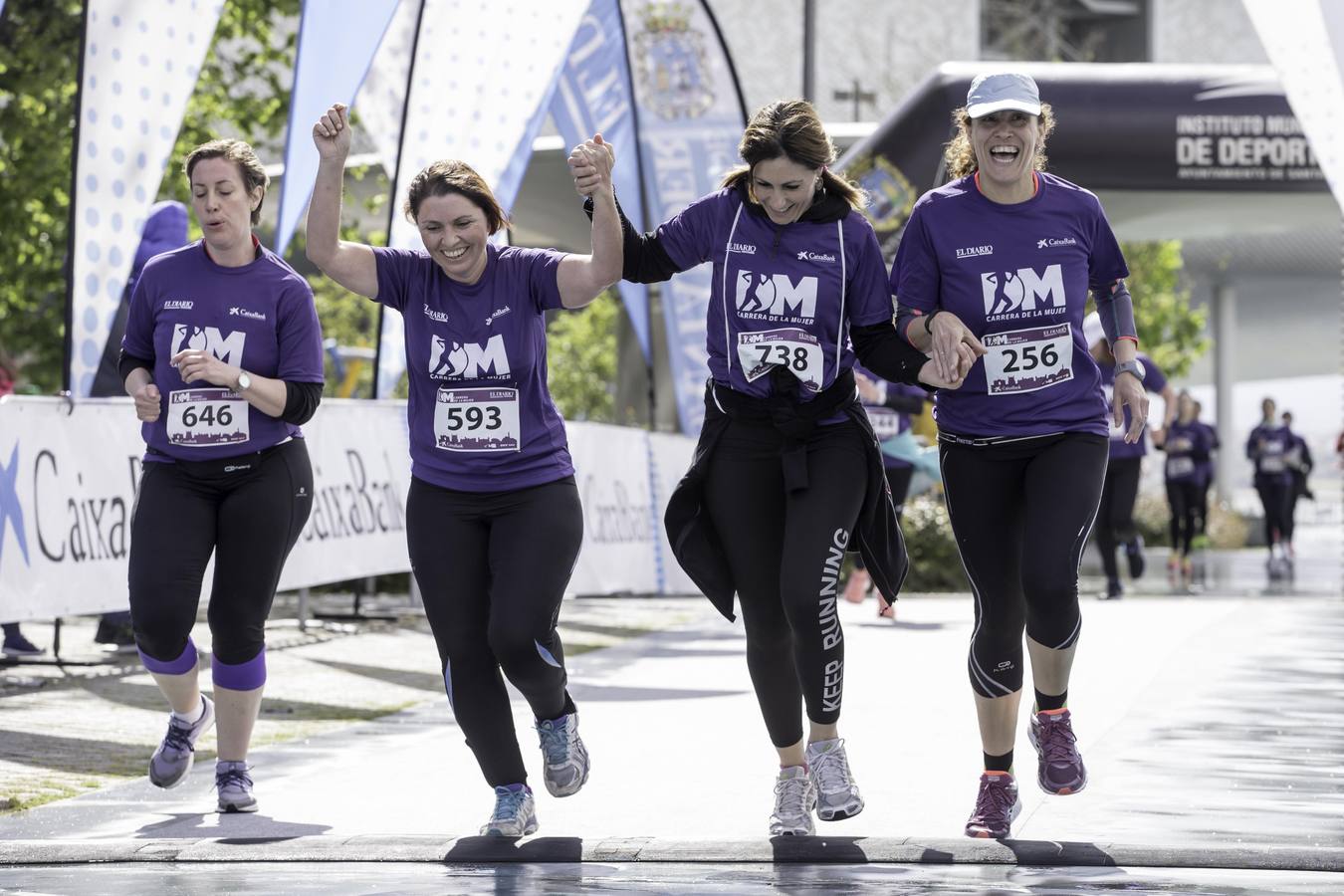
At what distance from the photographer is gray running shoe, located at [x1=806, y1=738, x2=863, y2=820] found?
17.7 feet

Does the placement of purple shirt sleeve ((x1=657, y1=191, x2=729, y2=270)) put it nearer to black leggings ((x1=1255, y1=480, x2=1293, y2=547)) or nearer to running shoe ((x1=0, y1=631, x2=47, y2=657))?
running shoe ((x1=0, y1=631, x2=47, y2=657))

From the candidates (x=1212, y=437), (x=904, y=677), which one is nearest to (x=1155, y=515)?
(x=1212, y=437)

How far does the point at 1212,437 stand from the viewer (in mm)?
21344

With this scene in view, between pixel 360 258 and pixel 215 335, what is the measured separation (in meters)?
0.69

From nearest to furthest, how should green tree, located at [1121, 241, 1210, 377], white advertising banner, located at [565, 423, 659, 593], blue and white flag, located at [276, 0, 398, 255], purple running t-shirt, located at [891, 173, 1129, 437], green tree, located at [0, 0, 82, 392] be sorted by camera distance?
purple running t-shirt, located at [891, 173, 1129, 437] < blue and white flag, located at [276, 0, 398, 255] < white advertising banner, located at [565, 423, 659, 593] < green tree, located at [0, 0, 82, 392] < green tree, located at [1121, 241, 1210, 377]

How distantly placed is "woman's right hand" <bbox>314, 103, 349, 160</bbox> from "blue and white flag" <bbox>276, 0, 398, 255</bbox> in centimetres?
603

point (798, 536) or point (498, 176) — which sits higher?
point (498, 176)

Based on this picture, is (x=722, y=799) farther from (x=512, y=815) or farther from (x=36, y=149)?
(x=36, y=149)

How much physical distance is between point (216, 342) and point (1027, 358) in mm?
2297

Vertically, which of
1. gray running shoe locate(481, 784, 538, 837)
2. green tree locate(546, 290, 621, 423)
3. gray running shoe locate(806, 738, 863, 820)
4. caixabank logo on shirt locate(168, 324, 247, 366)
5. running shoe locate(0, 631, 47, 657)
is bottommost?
running shoe locate(0, 631, 47, 657)

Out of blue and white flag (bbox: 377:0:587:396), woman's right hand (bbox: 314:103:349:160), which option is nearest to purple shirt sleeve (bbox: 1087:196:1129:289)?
woman's right hand (bbox: 314:103:349:160)

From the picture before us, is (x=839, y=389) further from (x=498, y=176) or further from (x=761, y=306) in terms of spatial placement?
(x=498, y=176)

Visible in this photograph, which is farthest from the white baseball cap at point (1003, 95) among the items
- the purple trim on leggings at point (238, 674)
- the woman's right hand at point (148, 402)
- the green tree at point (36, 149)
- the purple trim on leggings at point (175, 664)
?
the green tree at point (36, 149)

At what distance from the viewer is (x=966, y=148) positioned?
573 centimetres
